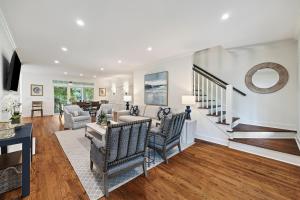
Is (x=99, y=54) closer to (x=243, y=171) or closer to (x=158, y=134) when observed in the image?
(x=158, y=134)

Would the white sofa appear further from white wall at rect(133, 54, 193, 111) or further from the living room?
white wall at rect(133, 54, 193, 111)

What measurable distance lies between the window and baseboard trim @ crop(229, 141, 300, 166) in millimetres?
9224

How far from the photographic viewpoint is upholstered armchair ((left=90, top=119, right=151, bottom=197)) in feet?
5.67

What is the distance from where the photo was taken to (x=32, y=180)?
2041mm

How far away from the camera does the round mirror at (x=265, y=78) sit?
12.0 ft

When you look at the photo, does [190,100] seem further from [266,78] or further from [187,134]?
[266,78]

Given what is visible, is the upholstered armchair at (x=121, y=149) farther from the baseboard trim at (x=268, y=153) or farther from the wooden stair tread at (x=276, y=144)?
the wooden stair tread at (x=276, y=144)

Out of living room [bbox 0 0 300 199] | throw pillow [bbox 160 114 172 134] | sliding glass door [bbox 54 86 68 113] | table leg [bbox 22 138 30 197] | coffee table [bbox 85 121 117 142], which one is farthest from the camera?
sliding glass door [bbox 54 86 68 113]

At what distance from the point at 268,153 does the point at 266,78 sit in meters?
2.12

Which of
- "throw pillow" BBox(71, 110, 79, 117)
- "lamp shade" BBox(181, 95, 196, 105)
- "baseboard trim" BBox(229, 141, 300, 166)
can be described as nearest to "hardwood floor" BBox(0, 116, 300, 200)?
"baseboard trim" BBox(229, 141, 300, 166)

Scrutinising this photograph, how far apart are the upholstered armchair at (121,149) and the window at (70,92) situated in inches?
322

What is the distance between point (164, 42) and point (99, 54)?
2.28 meters

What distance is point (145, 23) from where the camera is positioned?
2.53 m

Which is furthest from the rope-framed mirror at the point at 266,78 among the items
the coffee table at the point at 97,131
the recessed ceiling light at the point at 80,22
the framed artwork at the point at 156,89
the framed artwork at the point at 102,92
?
the framed artwork at the point at 102,92
